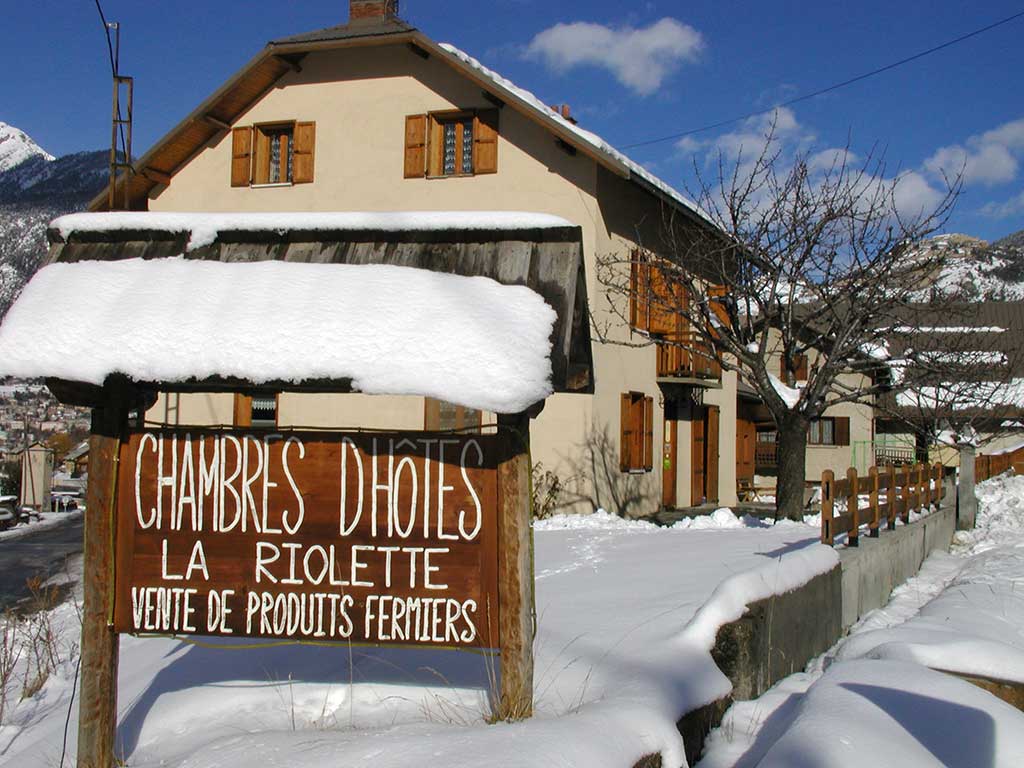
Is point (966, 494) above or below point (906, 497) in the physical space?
below

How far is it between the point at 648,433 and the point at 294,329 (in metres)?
16.4

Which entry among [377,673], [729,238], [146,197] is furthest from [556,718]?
[146,197]

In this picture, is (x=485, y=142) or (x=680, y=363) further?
(x=680, y=363)

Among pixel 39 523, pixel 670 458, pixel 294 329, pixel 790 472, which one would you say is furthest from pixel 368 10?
pixel 39 523

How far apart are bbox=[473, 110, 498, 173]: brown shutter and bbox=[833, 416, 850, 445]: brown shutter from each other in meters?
21.9

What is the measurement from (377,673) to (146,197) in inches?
698

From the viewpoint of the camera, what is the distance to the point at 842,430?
35562 millimetres

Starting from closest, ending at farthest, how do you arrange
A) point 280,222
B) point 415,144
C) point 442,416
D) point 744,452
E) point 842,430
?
point 280,222
point 442,416
point 415,144
point 744,452
point 842,430

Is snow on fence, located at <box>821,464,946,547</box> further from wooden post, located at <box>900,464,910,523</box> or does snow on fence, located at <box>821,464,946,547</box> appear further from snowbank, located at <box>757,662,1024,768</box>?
snowbank, located at <box>757,662,1024,768</box>

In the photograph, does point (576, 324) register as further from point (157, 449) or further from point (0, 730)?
point (0, 730)

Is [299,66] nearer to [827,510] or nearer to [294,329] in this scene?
[827,510]

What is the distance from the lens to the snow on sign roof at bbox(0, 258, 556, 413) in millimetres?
3910

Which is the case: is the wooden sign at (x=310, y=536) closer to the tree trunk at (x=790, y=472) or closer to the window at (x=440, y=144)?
the tree trunk at (x=790, y=472)

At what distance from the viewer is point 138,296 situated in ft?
14.3
